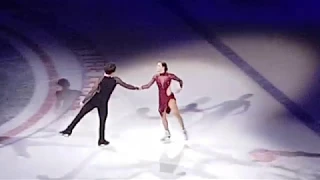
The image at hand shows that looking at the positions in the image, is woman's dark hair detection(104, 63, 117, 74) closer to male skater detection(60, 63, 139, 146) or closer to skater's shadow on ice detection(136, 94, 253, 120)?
male skater detection(60, 63, 139, 146)

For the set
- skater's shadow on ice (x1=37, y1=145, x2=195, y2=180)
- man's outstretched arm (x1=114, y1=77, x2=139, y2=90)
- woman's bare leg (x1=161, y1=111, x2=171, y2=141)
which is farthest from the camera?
man's outstretched arm (x1=114, y1=77, x2=139, y2=90)

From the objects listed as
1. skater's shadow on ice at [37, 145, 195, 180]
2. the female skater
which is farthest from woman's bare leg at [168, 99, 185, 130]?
skater's shadow on ice at [37, 145, 195, 180]

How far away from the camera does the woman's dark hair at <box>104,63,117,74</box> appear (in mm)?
2234

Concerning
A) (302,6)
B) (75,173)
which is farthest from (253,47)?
(75,173)

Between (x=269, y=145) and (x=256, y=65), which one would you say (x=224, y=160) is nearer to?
(x=269, y=145)

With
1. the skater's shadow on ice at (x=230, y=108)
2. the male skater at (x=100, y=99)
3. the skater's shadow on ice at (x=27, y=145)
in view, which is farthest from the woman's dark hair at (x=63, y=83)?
the skater's shadow on ice at (x=230, y=108)

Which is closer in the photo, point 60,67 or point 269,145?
point 269,145

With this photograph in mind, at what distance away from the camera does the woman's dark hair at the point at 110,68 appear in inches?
88.0

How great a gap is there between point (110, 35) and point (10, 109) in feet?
1.67

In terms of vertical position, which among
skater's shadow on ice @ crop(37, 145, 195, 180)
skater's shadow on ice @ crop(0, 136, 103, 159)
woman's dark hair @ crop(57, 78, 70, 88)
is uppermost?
woman's dark hair @ crop(57, 78, 70, 88)

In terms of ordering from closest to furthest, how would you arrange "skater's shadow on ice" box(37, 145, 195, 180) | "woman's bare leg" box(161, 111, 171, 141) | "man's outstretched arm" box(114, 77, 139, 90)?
1. "skater's shadow on ice" box(37, 145, 195, 180)
2. "woman's bare leg" box(161, 111, 171, 141)
3. "man's outstretched arm" box(114, 77, 139, 90)

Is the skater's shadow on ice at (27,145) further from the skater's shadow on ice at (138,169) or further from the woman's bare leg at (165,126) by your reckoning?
the woman's bare leg at (165,126)

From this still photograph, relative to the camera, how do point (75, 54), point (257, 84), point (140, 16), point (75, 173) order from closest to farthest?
1. point (75, 173)
2. point (257, 84)
3. point (75, 54)
4. point (140, 16)

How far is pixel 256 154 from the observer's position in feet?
6.61
